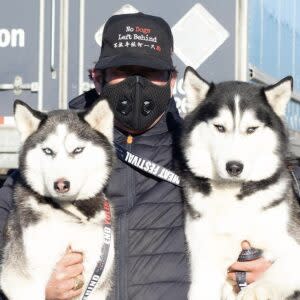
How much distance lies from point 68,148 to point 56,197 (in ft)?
0.96

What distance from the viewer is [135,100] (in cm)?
419

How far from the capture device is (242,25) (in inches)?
244

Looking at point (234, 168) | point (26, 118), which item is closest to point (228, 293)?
point (234, 168)

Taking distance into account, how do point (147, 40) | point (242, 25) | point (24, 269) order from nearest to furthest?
point (24, 269) < point (147, 40) < point (242, 25)

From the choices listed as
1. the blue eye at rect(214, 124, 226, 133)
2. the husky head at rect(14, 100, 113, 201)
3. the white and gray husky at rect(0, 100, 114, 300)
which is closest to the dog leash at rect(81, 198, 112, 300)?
the white and gray husky at rect(0, 100, 114, 300)

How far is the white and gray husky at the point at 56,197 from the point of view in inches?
145

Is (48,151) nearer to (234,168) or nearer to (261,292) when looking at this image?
(234,168)

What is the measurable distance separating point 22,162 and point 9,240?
0.45 metres

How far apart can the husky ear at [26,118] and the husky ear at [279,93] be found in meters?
1.31

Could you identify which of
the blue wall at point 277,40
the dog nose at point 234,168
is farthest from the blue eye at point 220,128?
the blue wall at point 277,40

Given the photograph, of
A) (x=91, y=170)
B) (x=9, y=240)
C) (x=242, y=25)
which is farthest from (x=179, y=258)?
(x=242, y=25)

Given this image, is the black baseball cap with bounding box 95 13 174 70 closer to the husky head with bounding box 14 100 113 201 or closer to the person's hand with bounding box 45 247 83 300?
the husky head with bounding box 14 100 113 201

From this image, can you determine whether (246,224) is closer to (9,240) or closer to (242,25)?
(9,240)

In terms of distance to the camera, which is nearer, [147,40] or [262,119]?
[262,119]
